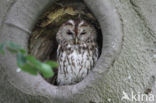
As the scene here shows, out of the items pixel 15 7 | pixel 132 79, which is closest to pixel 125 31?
pixel 132 79

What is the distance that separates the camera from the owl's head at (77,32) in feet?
8.31

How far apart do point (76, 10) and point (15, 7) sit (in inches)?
24.8

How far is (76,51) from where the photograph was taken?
8.32 ft

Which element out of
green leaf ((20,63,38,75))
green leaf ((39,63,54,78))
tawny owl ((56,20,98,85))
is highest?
green leaf ((39,63,54,78))

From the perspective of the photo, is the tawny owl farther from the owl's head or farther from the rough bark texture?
the rough bark texture

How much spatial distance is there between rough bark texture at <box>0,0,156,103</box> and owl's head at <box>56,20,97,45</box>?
0.58m

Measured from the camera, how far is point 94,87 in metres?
1.80

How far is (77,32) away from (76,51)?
19 cm

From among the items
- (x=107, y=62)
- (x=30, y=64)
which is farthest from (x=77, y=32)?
(x=30, y=64)

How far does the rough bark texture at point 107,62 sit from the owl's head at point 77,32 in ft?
1.92

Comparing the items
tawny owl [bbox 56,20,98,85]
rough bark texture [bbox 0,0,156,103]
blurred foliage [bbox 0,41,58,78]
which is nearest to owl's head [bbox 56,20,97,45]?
tawny owl [bbox 56,20,98,85]

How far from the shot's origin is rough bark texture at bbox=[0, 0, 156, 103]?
5.89 ft

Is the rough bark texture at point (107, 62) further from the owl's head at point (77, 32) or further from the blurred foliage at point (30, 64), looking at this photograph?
the blurred foliage at point (30, 64)

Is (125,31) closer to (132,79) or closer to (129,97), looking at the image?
(132,79)
